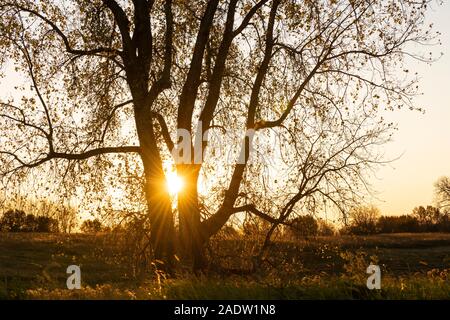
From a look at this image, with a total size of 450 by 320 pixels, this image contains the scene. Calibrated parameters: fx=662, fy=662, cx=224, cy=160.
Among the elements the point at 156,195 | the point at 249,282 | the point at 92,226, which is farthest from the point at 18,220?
the point at 249,282

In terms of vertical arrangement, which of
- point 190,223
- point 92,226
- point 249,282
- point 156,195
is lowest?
point 249,282

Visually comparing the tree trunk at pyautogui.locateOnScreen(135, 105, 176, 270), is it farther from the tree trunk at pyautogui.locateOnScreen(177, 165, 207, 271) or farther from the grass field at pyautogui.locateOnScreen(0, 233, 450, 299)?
the grass field at pyautogui.locateOnScreen(0, 233, 450, 299)

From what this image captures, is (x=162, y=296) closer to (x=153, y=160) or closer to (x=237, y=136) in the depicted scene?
(x=153, y=160)

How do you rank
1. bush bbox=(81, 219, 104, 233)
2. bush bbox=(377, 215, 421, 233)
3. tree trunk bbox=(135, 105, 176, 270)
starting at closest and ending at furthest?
1. tree trunk bbox=(135, 105, 176, 270)
2. bush bbox=(81, 219, 104, 233)
3. bush bbox=(377, 215, 421, 233)

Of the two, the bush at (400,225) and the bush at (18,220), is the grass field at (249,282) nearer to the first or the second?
the bush at (18,220)

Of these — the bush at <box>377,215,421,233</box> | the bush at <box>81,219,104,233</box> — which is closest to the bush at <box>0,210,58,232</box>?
the bush at <box>81,219,104,233</box>

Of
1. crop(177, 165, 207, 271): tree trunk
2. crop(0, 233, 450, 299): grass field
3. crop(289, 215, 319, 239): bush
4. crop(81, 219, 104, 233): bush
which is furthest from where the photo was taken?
crop(81, 219, 104, 233): bush

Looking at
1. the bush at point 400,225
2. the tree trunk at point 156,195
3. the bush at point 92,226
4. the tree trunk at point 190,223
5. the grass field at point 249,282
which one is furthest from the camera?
the bush at point 400,225

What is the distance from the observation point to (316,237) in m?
18.3

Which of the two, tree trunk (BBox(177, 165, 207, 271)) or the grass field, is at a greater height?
tree trunk (BBox(177, 165, 207, 271))

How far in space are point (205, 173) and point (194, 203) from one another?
1410 millimetres

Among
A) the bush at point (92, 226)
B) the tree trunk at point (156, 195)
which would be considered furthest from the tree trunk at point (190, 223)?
the bush at point (92, 226)

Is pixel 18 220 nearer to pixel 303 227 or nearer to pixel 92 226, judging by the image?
pixel 92 226

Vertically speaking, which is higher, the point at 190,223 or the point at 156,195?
the point at 156,195
